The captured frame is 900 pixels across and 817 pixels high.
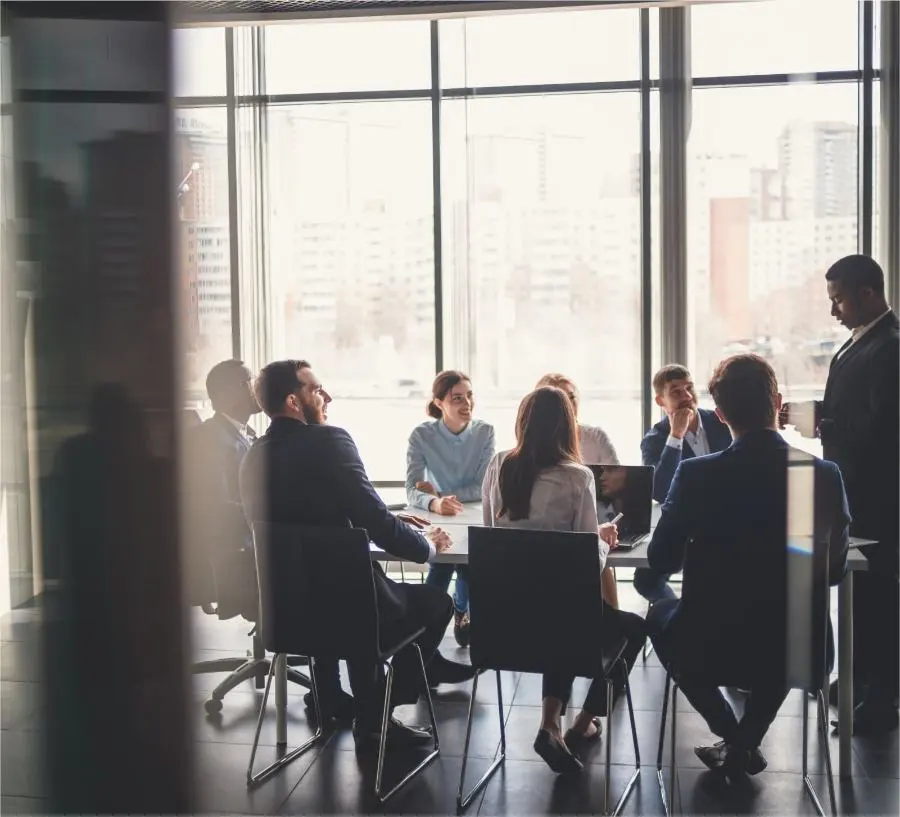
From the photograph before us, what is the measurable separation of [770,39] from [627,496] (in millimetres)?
3001

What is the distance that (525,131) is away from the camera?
16.5 feet

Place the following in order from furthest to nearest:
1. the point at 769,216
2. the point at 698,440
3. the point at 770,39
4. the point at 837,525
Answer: the point at 769,216 → the point at 770,39 → the point at 698,440 → the point at 837,525

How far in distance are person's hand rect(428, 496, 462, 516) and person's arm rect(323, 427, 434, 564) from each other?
2.35ft

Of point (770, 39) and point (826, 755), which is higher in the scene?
point (770, 39)

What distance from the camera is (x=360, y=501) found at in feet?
8.70

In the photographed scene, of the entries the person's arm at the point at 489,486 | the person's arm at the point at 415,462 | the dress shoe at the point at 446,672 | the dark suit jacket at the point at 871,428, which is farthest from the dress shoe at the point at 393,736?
the dark suit jacket at the point at 871,428

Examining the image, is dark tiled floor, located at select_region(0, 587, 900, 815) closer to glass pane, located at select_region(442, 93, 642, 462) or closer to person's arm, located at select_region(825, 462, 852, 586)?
person's arm, located at select_region(825, 462, 852, 586)

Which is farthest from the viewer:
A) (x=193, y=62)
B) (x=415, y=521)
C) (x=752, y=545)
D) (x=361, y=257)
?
(x=361, y=257)

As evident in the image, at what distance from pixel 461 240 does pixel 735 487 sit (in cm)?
303

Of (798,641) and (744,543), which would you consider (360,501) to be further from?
(798,641)

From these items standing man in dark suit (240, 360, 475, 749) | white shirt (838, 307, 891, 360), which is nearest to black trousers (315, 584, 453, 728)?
standing man in dark suit (240, 360, 475, 749)

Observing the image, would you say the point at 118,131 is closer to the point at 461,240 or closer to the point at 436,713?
the point at 436,713

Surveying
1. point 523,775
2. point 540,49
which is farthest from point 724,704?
point 540,49

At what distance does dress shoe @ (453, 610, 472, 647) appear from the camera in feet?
12.7
